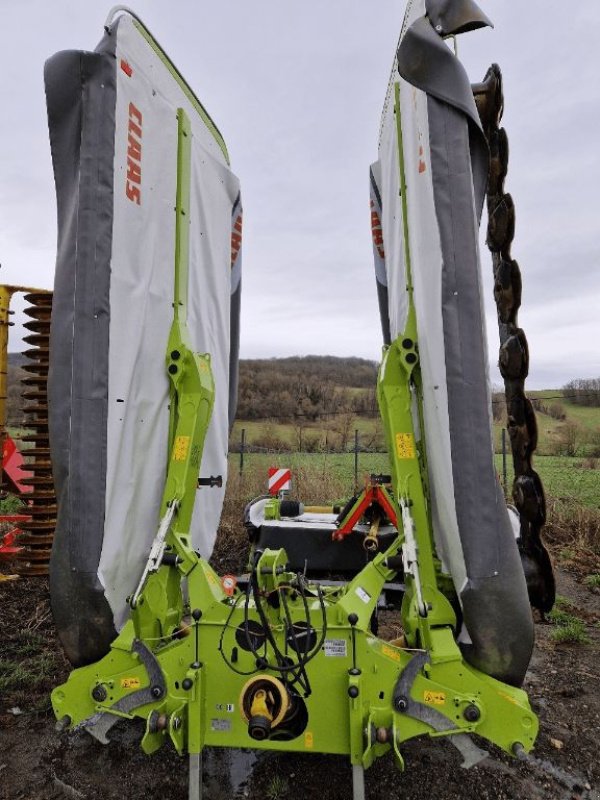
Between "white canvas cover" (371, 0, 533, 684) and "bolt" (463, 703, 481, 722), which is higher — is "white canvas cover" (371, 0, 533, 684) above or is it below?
above

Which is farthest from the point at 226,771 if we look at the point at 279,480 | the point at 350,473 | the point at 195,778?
the point at 350,473

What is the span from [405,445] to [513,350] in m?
0.89

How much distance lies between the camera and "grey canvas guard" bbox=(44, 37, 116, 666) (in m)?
2.43

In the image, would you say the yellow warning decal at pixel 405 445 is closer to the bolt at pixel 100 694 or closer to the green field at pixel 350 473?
the bolt at pixel 100 694

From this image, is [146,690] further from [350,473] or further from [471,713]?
[350,473]

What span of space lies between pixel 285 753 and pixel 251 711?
0.95 meters

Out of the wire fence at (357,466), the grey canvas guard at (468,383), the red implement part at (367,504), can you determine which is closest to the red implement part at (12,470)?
the red implement part at (367,504)

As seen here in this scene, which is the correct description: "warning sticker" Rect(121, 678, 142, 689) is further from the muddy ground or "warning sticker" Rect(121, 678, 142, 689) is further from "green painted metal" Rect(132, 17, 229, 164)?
"green painted metal" Rect(132, 17, 229, 164)

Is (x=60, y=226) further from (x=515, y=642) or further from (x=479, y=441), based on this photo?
(x=515, y=642)

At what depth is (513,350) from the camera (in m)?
3.05

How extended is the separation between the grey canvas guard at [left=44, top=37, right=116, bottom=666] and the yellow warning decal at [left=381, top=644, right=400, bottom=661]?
119 centimetres

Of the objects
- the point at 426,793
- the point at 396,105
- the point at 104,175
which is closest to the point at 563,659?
the point at 426,793

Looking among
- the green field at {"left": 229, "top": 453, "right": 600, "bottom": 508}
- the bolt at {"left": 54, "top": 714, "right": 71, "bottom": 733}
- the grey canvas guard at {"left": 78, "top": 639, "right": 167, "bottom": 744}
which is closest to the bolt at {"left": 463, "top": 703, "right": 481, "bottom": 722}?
the grey canvas guard at {"left": 78, "top": 639, "right": 167, "bottom": 744}

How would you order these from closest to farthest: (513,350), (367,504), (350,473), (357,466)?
1. (513,350)
2. (367,504)
3. (357,466)
4. (350,473)
